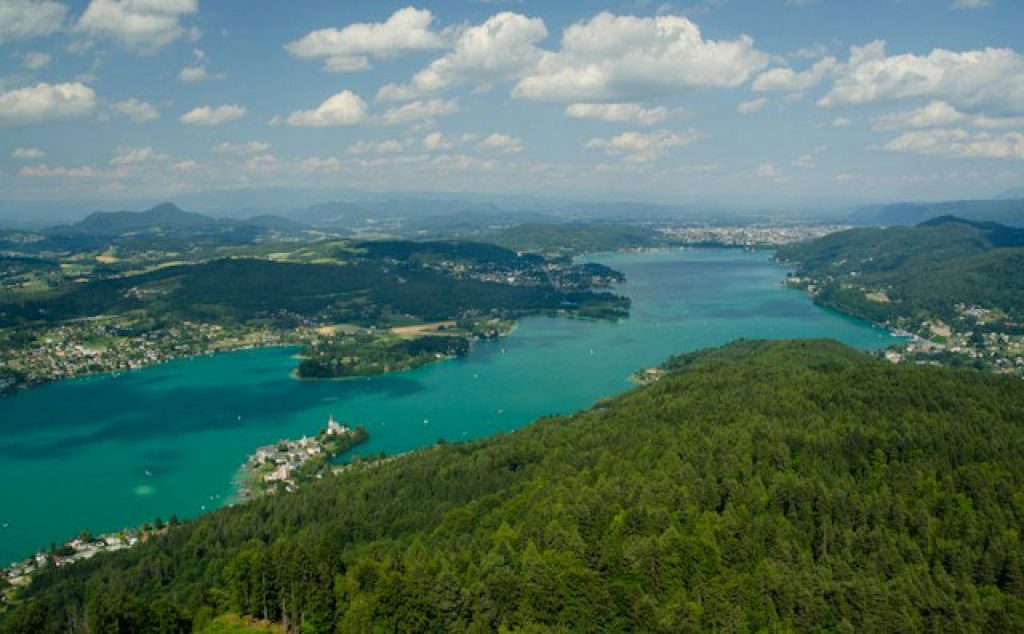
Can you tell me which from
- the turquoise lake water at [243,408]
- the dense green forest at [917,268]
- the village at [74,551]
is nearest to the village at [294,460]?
the turquoise lake water at [243,408]

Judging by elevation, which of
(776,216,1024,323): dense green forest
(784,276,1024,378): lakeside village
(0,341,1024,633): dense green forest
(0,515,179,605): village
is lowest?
(0,515,179,605): village

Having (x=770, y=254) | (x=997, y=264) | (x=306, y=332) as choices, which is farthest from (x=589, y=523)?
(x=770, y=254)

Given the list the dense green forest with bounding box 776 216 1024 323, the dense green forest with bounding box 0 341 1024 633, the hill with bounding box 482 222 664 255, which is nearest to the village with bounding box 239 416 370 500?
the dense green forest with bounding box 0 341 1024 633

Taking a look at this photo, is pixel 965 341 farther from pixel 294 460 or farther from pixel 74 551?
pixel 74 551

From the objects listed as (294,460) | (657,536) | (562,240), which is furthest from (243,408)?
(562,240)

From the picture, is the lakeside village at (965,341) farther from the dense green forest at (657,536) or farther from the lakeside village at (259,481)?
the lakeside village at (259,481)

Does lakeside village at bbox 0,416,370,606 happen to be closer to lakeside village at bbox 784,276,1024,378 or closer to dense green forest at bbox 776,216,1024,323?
lakeside village at bbox 784,276,1024,378
